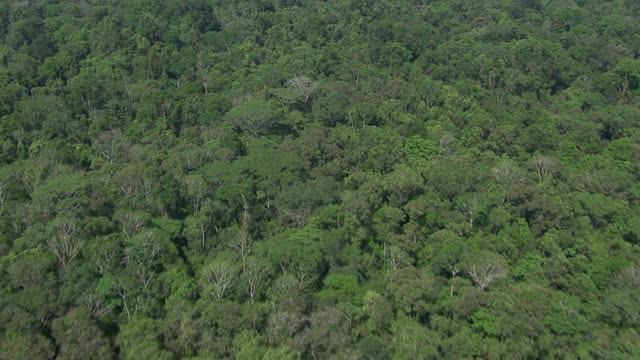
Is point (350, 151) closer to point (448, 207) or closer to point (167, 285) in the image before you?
point (448, 207)

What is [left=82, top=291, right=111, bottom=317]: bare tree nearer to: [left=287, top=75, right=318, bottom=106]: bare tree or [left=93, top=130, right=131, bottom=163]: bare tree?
[left=93, top=130, right=131, bottom=163]: bare tree

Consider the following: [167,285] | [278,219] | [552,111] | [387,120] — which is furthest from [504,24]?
[167,285]

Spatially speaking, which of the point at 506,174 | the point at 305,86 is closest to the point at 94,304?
the point at 506,174

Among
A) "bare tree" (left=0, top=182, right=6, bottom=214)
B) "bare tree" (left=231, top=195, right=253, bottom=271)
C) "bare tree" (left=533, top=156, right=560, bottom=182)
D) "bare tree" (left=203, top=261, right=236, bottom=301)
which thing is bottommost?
"bare tree" (left=533, top=156, right=560, bottom=182)

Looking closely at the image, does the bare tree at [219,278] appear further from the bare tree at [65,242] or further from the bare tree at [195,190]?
the bare tree at [195,190]

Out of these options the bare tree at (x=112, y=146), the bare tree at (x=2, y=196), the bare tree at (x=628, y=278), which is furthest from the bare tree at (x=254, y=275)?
the bare tree at (x=628, y=278)

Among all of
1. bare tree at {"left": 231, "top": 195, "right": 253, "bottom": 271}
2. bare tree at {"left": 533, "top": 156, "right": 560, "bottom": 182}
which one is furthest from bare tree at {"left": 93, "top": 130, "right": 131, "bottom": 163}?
bare tree at {"left": 533, "top": 156, "right": 560, "bottom": 182}

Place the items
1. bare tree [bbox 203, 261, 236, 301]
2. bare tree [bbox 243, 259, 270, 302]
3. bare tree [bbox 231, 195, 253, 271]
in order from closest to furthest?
bare tree [bbox 203, 261, 236, 301] < bare tree [bbox 243, 259, 270, 302] < bare tree [bbox 231, 195, 253, 271]
